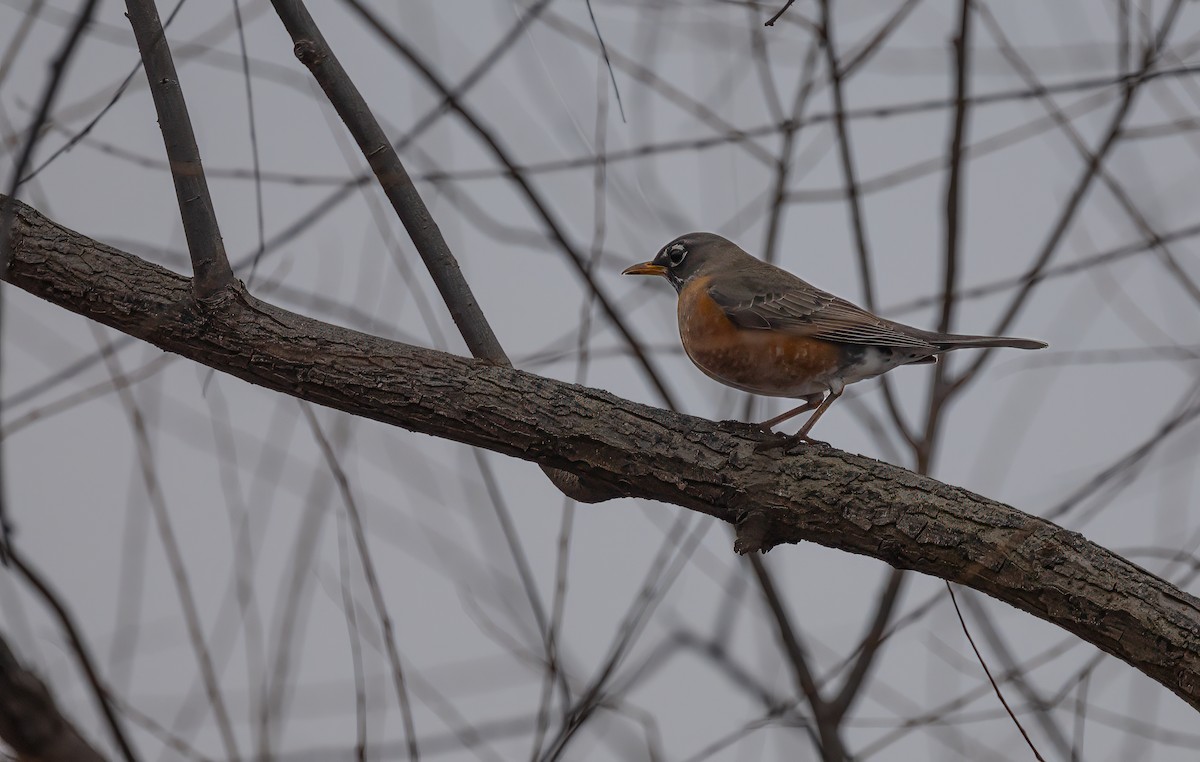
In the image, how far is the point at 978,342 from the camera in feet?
14.2

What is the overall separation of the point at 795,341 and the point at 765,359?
0.49 feet

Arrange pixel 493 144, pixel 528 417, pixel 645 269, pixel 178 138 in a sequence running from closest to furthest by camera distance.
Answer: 1. pixel 178 138
2. pixel 528 417
3. pixel 493 144
4. pixel 645 269

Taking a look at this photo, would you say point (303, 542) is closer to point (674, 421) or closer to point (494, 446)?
point (494, 446)

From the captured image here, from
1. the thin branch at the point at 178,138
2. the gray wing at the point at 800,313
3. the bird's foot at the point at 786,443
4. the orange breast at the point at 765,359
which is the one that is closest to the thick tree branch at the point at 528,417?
the bird's foot at the point at 786,443

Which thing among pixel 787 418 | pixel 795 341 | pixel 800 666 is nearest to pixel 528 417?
pixel 787 418

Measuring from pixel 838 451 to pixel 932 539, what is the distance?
469 millimetres

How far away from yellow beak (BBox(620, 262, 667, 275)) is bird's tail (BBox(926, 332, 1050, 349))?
5.39ft

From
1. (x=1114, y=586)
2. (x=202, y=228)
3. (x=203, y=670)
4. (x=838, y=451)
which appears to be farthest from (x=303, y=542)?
(x=1114, y=586)

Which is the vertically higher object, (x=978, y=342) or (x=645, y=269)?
(x=645, y=269)

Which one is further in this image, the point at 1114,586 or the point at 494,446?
the point at 494,446

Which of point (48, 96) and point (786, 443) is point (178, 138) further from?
point (786, 443)

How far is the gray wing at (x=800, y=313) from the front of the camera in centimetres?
452

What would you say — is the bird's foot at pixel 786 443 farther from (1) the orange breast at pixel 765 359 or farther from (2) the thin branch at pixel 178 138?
(2) the thin branch at pixel 178 138

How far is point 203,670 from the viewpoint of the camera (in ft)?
11.0
